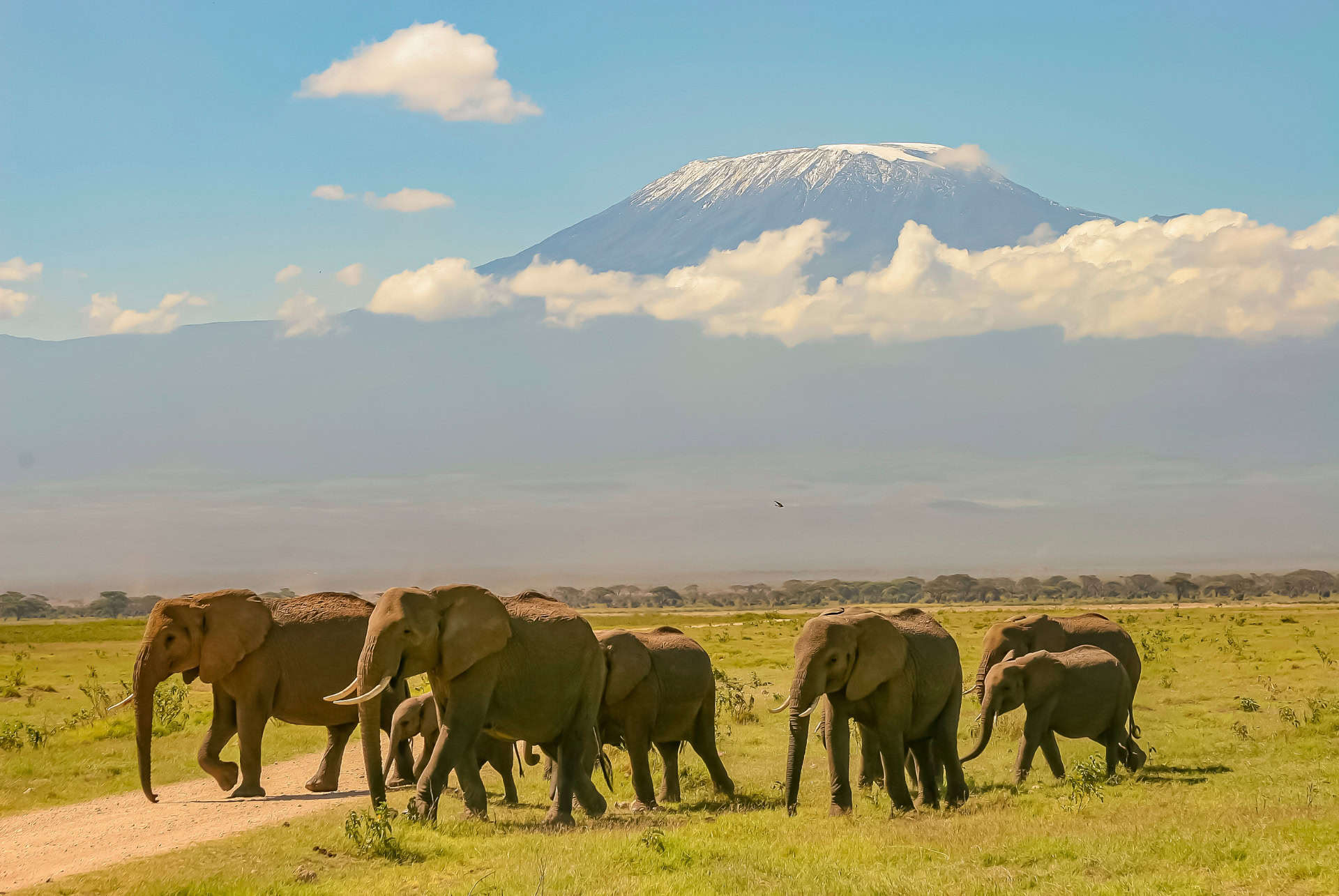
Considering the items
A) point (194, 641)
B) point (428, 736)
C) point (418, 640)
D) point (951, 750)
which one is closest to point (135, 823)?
point (194, 641)

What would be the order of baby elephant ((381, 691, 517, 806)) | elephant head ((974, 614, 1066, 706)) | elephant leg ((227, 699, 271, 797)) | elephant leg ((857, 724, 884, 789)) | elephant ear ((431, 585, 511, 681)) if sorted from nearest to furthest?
1. elephant ear ((431, 585, 511, 681))
2. baby elephant ((381, 691, 517, 806))
3. elephant leg ((227, 699, 271, 797))
4. elephant leg ((857, 724, 884, 789))
5. elephant head ((974, 614, 1066, 706))

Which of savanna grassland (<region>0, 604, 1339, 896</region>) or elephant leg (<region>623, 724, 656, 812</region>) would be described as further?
elephant leg (<region>623, 724, 656, 812</region>)

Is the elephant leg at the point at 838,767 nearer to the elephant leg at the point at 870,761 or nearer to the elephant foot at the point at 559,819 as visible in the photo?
the elephant leg at the point at 870,761

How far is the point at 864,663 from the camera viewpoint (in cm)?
1678

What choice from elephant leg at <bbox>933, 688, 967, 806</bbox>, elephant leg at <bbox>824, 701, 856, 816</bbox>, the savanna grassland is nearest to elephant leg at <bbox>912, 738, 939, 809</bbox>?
elephant leg at <bbox>933, 688, 967, 806</bbox>

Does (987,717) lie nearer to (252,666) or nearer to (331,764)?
(331,764)

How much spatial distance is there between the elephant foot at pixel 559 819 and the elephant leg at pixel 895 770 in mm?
4324

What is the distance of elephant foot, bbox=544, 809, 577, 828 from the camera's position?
51.6ft

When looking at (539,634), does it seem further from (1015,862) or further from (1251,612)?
(1251,612)

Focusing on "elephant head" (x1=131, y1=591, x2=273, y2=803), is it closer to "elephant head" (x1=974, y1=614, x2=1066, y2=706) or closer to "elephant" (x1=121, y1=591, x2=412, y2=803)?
"elephant" (x1=121, y1=591, x2=412, y2=803)

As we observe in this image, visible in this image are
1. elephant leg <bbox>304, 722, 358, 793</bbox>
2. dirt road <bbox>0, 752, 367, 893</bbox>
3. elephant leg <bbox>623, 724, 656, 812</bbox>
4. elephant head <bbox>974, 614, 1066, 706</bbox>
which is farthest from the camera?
elephant head <bbox>974, 614, 1066, 706</bbox>

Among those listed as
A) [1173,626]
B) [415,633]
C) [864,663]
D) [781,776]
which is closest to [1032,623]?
[781,776]

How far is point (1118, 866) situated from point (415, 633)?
8432 mm

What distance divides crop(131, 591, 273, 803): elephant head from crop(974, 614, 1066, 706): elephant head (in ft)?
41.7
